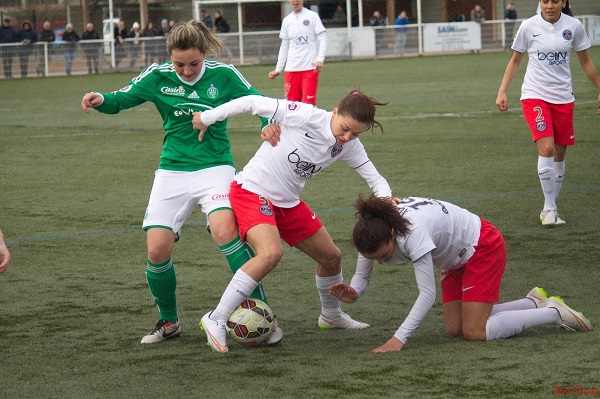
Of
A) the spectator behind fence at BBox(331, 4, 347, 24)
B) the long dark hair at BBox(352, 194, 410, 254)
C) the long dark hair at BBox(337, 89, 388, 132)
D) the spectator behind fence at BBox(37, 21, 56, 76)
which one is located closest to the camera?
the long dark hair at BBox(352, 194, 410, 254)

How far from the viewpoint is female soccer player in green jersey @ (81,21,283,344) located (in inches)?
219

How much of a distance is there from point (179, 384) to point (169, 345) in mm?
786

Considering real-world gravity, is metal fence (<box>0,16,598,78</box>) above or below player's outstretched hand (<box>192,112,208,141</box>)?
above

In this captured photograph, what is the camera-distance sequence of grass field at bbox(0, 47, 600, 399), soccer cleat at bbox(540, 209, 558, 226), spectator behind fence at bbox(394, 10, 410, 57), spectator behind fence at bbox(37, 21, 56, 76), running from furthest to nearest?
spectator behind fence at bbox(394, 10, 410, 57) → spectator behind fence at bbox(37, 21, 56, 76) → soccer cleat at bbox(540, 209, 558, 226) → grass field at bbox(0, 47, 600, 399)

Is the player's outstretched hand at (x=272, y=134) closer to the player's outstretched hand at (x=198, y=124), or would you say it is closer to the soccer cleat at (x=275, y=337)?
the player's outstretched hand at (x=198, y=124)

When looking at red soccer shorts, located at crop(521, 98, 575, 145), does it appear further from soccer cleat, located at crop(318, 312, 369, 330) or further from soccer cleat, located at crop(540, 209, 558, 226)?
soccer cleat, located at crop(318, 312, 369, 330)

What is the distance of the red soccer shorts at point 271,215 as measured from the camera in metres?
5.44

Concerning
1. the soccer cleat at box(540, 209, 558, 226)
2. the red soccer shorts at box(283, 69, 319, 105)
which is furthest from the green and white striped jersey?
the red soccer shorts at box(283, 69, 319, 105)

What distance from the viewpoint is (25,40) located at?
34656 mm

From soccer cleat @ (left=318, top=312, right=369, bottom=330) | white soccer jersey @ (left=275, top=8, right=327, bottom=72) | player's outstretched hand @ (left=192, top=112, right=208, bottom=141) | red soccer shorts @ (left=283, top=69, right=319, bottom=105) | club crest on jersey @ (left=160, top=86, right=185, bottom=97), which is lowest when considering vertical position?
soccer cleat @ (left=318, top=312, right=369, bottom=330)

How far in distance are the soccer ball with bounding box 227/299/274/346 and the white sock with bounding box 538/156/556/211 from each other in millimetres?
3997

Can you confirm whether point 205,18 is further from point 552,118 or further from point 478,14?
point 552,118

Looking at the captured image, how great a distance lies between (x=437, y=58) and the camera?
3678cm

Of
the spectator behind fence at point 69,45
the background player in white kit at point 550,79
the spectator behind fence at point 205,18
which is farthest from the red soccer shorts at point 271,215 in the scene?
the spectator behind fence at point 205,18
